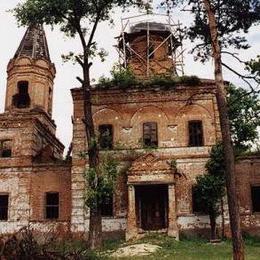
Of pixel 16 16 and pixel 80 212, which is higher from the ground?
pixel 16 16

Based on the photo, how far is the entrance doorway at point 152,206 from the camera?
23219 millimetres

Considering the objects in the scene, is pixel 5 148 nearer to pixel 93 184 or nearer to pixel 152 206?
pixel 93 184

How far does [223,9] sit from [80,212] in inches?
527

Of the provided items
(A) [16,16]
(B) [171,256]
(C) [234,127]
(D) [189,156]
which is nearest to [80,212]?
(D) [189,156]

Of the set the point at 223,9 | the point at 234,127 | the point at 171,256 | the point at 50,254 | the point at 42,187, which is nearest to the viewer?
the point at 50,254

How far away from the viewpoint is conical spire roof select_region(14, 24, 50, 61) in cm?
2923

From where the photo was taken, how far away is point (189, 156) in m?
23.8

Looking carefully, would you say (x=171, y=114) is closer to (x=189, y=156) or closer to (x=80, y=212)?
(x=189, y=156)

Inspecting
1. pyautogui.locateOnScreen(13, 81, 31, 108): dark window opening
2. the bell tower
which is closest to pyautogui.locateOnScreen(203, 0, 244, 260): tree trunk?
the bell tower

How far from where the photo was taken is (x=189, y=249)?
Answer: 18500mm

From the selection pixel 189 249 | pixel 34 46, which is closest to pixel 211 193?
pixel 189 249

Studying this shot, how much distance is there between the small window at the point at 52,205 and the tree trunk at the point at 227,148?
14.0 meters

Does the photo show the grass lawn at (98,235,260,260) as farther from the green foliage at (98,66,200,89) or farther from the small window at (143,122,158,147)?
the green foliage at (98,66,200,89)

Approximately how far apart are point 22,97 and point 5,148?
3.85 meters
